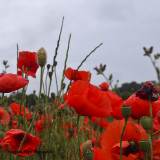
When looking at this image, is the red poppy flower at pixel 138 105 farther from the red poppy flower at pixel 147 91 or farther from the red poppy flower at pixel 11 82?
the red poppy flower at pixel 11 82

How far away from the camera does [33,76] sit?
110 centimetres

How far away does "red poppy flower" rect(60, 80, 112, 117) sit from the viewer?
65cm

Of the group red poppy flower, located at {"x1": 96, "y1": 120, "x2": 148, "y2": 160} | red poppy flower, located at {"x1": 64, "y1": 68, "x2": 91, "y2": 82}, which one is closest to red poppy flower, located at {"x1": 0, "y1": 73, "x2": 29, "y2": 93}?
red poppy flower, located at {"x1": 96, "y1": 120, "x2": 148, "y2": 160}

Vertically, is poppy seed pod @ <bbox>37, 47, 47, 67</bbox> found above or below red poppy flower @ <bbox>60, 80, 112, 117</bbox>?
above

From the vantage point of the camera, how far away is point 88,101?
2.11ft

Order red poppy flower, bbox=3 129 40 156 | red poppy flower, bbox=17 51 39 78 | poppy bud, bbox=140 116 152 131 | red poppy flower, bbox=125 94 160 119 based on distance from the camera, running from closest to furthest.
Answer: poppy bud, bbox=140 116 152 131 → red poppy flower, bbox=125 94 160 119 → red poppy flower, bbox=3 129 40 156 → red poppy flower, bbox=17 51 39 78

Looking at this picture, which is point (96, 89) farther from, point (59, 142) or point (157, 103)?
point (59, 142)

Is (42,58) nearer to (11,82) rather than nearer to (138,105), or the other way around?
(11,82)

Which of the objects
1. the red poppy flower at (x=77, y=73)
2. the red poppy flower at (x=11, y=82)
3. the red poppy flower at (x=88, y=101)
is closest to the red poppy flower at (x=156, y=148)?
the red poppy flower at (x=88, y=101)

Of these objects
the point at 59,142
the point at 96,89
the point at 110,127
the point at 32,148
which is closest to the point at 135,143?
the point at 110,127

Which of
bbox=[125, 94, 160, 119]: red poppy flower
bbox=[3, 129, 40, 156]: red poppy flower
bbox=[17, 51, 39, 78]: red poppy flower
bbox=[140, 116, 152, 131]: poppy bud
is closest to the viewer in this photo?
bbox=[140, 116, 152, 131]: poppy bud

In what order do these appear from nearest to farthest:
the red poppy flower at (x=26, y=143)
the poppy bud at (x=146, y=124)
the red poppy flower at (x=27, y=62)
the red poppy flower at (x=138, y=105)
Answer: the poppy bud at (x=146, y=124) < the red poppy flower at (x=138, y=105) < the red poppy flower at (x=26, y=143) < the red poppy flower at (x=27, y=62)

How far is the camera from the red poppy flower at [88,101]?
65 cm

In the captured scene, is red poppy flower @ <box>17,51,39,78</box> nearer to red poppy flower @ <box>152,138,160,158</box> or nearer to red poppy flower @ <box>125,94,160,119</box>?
red poppy flower @ <box>125,94,160,119</box>
